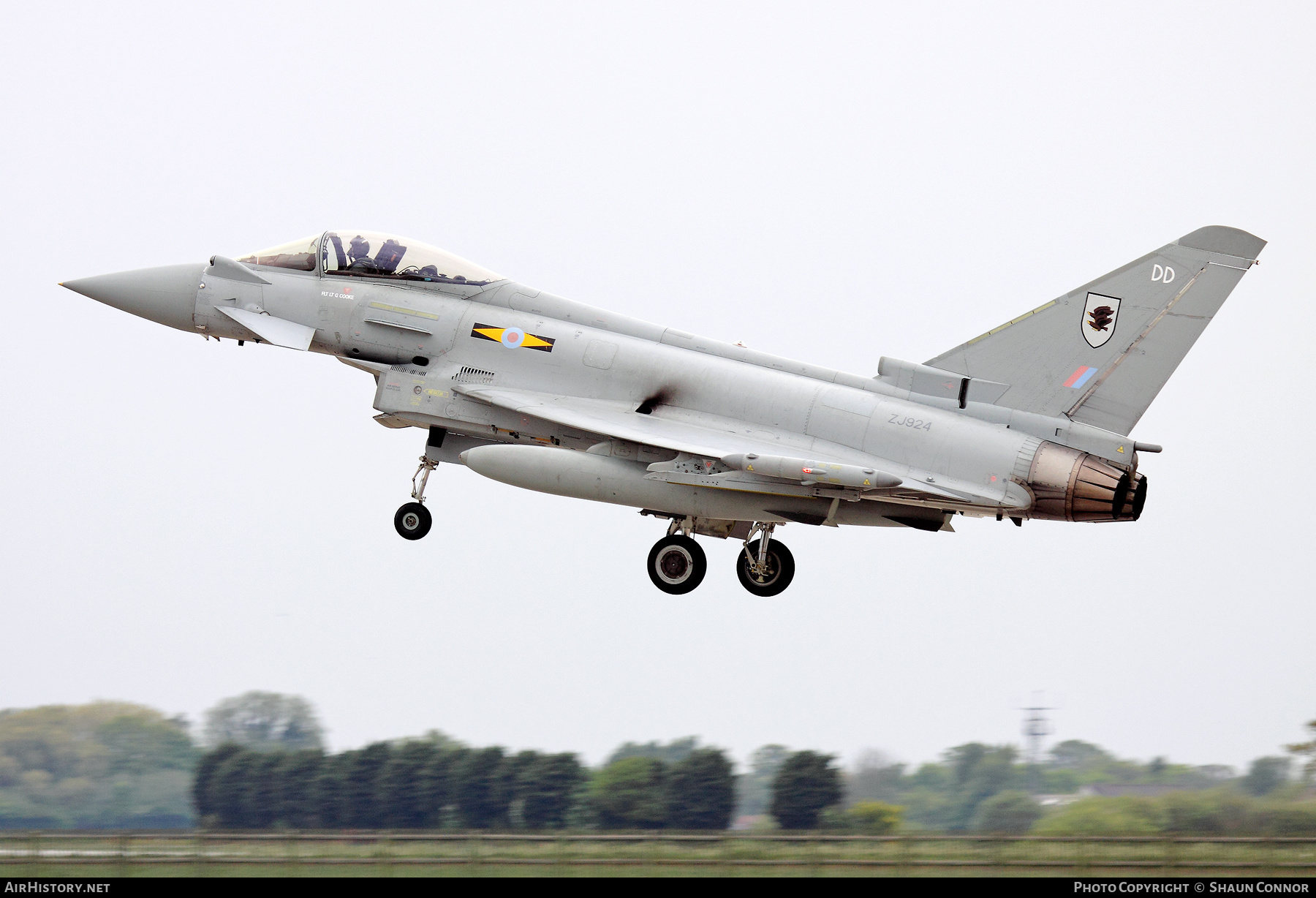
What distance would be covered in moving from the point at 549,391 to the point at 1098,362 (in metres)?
6.51

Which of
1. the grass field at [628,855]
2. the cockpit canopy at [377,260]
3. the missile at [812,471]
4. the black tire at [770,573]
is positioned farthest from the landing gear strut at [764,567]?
the cockpit canopy at [377,260]

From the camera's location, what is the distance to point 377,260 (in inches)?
693

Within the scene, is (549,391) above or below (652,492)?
above

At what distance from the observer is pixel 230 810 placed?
26.7 metres

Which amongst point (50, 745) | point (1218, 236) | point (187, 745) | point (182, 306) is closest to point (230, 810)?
point (187, 745)

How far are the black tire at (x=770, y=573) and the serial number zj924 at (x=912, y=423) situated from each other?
8.29ft

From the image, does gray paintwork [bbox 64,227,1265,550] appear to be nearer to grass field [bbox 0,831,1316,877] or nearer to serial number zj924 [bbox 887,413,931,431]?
serial number zj924 [bbox 887,413,931,431]

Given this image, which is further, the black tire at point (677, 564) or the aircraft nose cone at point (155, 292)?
the aircraft nose cone at point (155, 292)

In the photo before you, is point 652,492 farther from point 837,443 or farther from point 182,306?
point 182,306

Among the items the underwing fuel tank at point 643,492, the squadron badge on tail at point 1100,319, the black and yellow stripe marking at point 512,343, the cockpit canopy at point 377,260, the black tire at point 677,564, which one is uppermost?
the cockpit canopy at point 377,260

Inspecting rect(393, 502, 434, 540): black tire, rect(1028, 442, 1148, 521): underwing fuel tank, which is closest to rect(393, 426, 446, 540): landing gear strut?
rect(393, 502, 434, 540): black tire

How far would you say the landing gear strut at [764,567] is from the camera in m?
17.2

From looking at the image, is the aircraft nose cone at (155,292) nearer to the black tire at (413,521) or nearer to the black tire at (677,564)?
the black tire at (413,521)

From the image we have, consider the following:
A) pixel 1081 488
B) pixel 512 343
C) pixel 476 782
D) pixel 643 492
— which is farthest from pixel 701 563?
pixel 476 782
